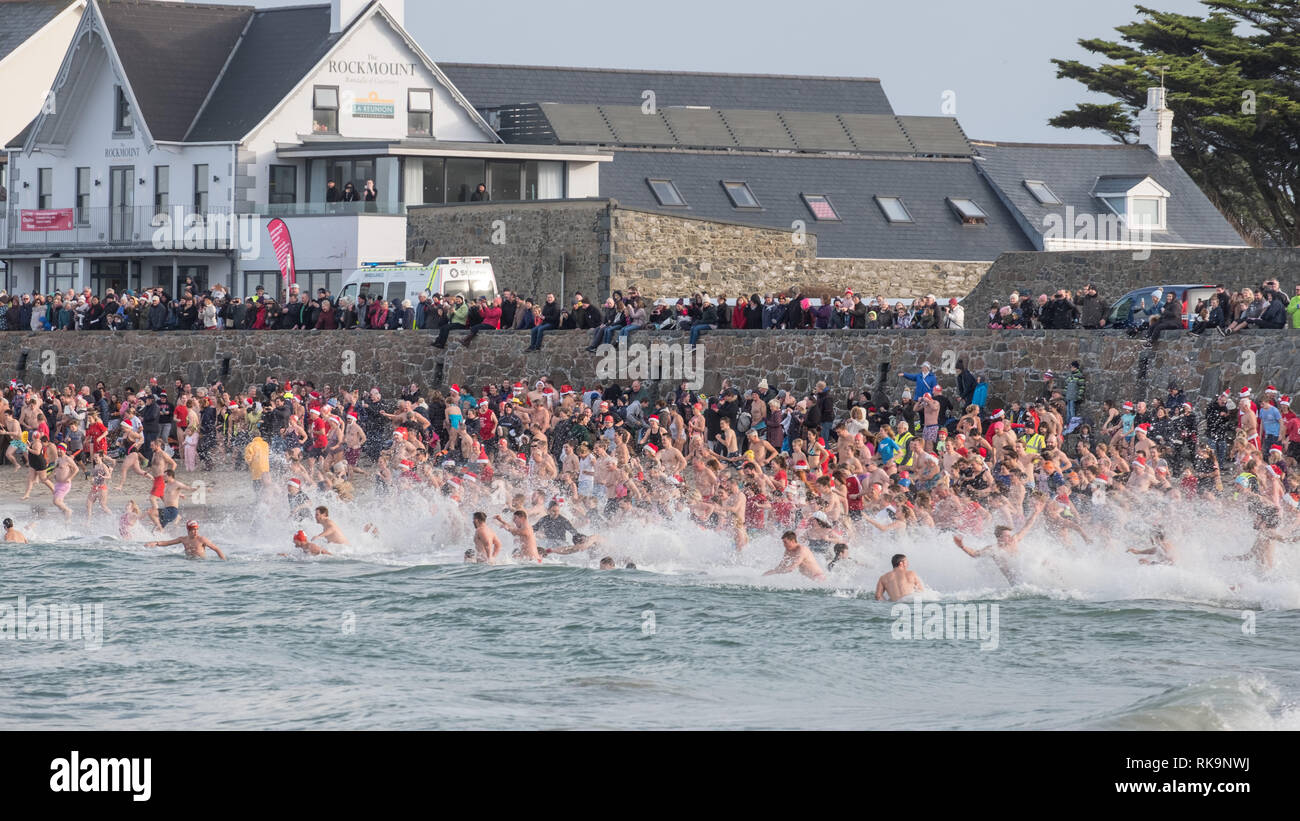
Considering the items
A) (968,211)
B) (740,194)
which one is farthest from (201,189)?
(968,211)

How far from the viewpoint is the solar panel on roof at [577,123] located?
43906mm

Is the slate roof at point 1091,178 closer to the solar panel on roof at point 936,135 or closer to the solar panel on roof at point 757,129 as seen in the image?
the solar panel on roof at point 936,135

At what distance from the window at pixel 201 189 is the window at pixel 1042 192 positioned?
1965 cm

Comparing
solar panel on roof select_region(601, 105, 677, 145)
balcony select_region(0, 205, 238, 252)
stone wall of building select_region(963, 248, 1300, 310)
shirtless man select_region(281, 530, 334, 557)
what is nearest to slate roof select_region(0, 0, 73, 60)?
balcony select_region(0, 205, 238, 252)

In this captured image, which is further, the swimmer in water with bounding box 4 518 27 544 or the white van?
the white van

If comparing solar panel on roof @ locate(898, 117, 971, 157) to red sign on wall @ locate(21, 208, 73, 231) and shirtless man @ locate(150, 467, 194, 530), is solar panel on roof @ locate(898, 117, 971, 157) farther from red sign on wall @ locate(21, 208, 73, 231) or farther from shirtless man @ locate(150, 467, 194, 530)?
shirtless man @ locate(150, 467, 194, 530)

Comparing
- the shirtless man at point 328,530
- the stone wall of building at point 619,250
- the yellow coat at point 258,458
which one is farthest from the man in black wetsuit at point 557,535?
the stone wall of building at point 619,250

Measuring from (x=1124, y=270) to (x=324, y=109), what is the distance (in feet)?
65.3

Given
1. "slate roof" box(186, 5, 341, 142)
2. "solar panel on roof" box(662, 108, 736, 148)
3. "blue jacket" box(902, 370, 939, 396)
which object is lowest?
"blue jacket" box(902, 370, 939, 396)

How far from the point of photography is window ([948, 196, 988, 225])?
43.6 m

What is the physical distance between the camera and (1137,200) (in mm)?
45000
